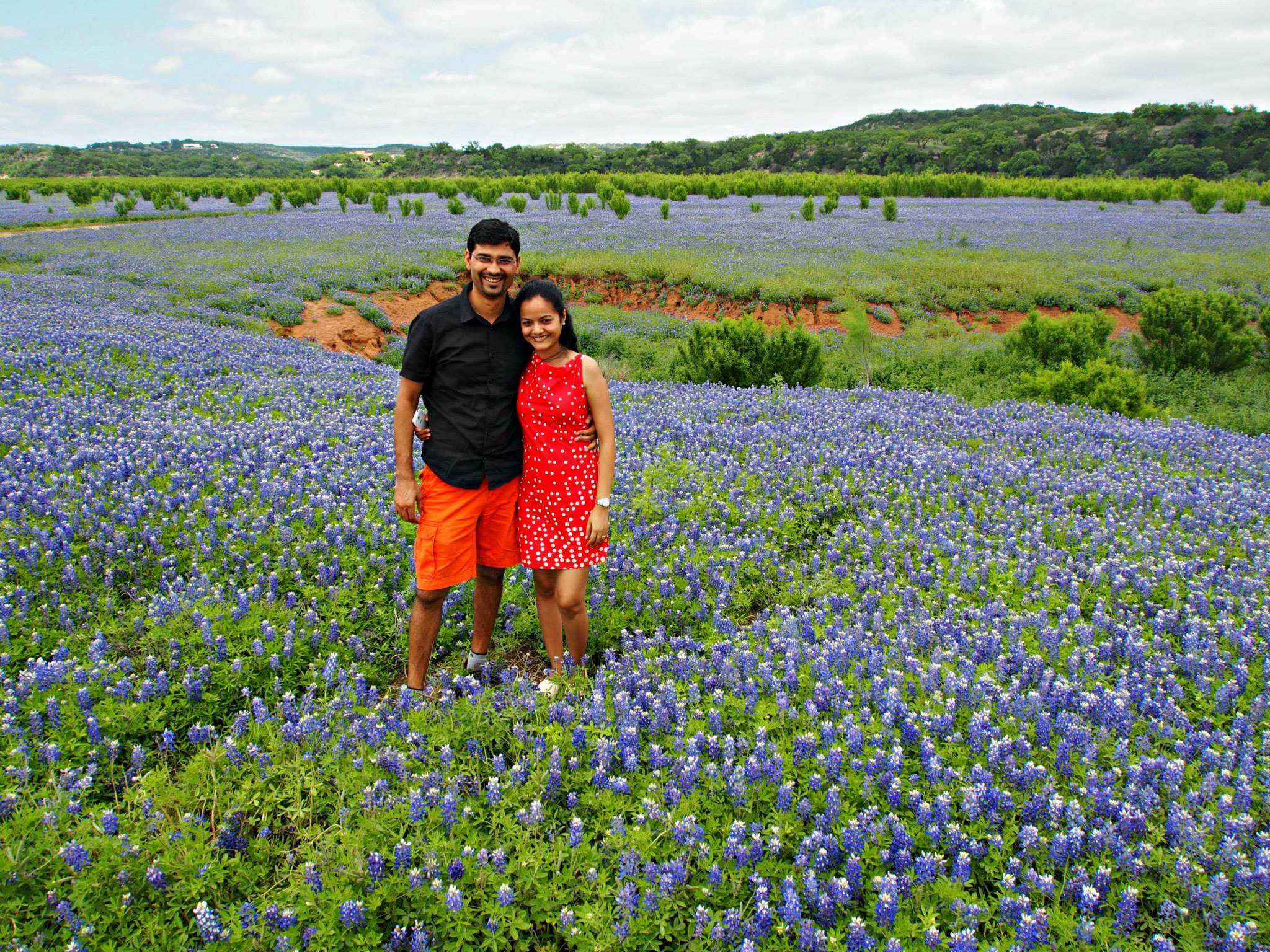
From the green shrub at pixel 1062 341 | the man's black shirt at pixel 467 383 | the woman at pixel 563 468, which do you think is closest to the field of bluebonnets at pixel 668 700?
the woman at pixel 563 468

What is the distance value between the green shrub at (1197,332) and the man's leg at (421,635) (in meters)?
15.2

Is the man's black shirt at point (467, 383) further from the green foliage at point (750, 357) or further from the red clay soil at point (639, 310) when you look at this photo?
the red clay soil at point (639, 310)

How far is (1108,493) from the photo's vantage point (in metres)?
5.84

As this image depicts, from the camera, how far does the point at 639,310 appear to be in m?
21.8

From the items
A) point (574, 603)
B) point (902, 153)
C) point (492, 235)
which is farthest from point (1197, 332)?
point (902, 153)

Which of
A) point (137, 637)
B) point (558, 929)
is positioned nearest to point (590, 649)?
point (558, 929)

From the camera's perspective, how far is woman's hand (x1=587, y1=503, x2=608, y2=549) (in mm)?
3770

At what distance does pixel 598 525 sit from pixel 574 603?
0.47m

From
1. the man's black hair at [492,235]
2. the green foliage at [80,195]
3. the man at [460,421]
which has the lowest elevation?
the man at [460,421]

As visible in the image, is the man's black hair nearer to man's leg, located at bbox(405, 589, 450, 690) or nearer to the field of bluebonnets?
man's leg, located at bbox(405, 589, 450, 690)

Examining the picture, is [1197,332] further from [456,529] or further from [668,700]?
[456,529]

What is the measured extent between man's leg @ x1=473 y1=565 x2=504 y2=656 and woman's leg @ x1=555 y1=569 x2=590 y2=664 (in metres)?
0.41

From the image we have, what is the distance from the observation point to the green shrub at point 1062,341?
1270 cm

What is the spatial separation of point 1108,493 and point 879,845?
4.49 meters
